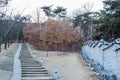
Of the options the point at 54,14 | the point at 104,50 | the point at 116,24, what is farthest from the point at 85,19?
the point at 104,50

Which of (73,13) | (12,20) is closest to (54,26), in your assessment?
(12,20)

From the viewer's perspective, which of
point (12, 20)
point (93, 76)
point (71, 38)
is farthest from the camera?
point (12, 20)

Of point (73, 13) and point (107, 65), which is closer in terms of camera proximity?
point (107, 65)

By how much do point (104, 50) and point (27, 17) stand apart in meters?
57.9

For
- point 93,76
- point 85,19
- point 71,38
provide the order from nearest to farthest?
point 93,76 < point 71,38 < point 85,19

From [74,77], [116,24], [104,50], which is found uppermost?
[116,24]

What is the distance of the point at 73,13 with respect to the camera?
64.8 meters

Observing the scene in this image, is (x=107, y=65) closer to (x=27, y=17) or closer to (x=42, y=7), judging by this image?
(x=42, y=7)

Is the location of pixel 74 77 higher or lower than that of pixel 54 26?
lower

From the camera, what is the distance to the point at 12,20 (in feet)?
139

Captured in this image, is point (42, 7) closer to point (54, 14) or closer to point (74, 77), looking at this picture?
point (54, 14)

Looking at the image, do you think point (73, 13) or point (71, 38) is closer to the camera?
point (71, 38)

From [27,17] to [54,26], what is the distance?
41171 millimetres

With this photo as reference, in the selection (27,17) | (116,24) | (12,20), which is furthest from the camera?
(27,17)
